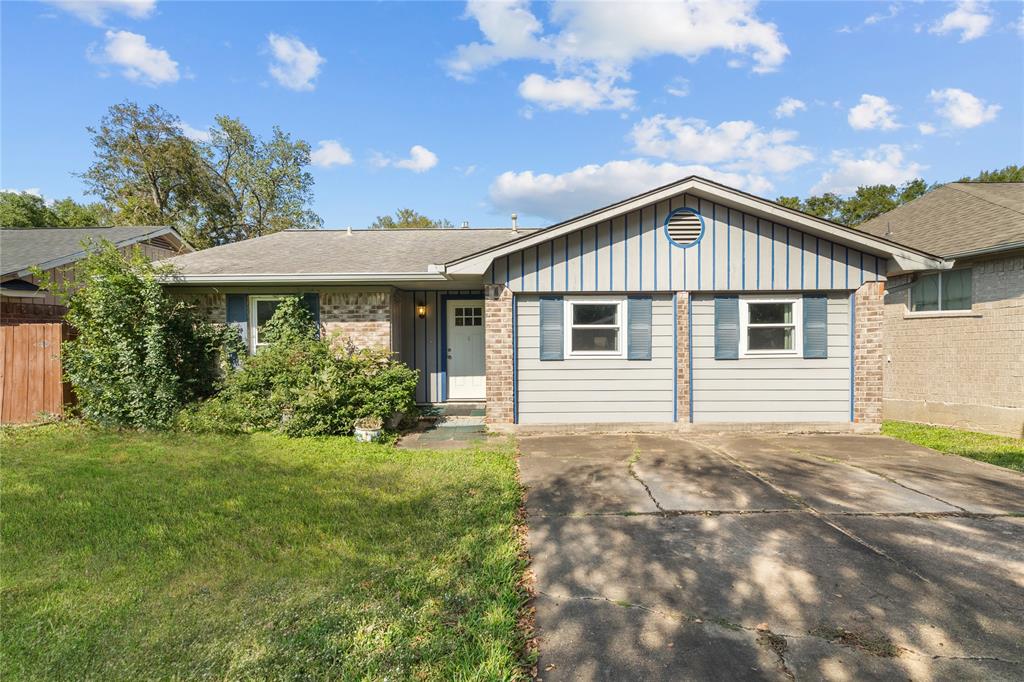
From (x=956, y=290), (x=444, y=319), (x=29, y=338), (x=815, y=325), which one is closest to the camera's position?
(x=815, y=325)

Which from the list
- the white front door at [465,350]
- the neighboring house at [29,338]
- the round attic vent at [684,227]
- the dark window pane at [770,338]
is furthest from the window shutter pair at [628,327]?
the neighboring house at [29,338]

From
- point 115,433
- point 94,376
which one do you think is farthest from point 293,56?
point 115,433

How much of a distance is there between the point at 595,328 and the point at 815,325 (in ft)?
12.1

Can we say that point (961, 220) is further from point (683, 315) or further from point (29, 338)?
point (29, 338)

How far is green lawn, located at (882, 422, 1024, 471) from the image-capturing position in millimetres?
6828

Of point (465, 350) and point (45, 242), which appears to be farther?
point (45, 242)

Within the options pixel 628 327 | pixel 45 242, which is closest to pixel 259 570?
A: pixel 628 327

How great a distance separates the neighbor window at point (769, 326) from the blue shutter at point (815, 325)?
131mm

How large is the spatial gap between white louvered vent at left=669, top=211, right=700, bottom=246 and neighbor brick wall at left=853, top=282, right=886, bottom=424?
293cm

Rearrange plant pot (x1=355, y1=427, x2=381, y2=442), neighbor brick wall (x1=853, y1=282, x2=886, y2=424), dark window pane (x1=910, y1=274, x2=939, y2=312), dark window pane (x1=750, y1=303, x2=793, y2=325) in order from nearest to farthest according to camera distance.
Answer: plant pot (x1=355, y1=427, x2=381, y2=442)
neighbor brick wall (x1=853, y1=282, x2=886, y2=424)
dark window pane (x1=750, y1=303, x2=793, y2=325)
dark window pane (x1=910, y1=274, x2=939, y2=312)

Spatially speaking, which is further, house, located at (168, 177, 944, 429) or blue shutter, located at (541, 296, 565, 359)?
blue shutter, located at (541, 296, 565, 359)

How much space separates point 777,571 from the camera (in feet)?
11.5

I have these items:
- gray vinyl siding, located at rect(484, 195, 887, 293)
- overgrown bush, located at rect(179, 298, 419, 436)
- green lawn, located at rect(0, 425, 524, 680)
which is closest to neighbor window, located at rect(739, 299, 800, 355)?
gray vinyl siding, located at rect(484, 195, 887, 293)

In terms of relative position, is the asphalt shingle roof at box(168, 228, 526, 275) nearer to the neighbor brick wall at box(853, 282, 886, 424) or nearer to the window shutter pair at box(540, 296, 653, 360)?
the window shutter pair at box(540, 296, 653, 360)
